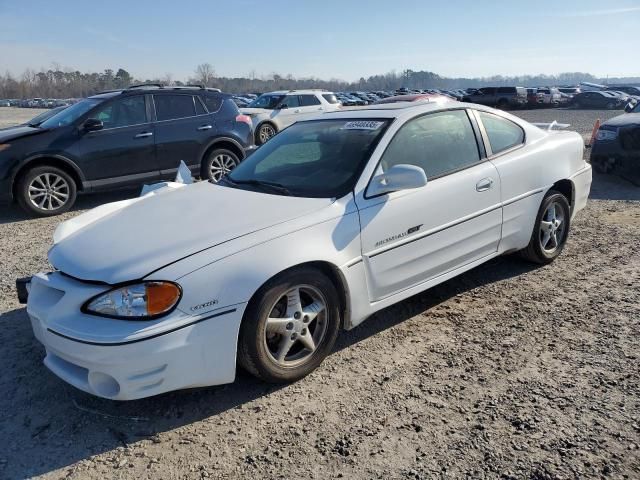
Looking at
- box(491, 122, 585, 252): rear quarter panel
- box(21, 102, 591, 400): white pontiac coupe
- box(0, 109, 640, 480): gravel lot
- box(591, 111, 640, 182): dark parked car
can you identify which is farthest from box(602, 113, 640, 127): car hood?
box(0, 109, 640, 480): gravel lot

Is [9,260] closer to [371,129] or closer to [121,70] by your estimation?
[371,129]

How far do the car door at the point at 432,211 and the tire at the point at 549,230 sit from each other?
64cm

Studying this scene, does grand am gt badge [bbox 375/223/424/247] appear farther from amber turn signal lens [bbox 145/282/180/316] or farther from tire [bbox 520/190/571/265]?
tire [bbox 520/190/571/265]

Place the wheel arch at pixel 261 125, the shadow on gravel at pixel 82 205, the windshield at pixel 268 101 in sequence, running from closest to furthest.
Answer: the shadow on gravel at pixel 82 205 < the wheel arch at pixel 261 125 < the windshield at pixel 268 101

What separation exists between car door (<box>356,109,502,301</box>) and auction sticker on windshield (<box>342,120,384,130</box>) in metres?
0.18

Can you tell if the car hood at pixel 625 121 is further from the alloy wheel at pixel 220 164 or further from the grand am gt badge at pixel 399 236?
the grand am gt badge at pixel 399 236

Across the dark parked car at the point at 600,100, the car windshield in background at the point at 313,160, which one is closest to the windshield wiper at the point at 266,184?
the car windshield in background at the point at 313,160

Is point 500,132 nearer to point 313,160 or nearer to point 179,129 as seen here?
point 313,160

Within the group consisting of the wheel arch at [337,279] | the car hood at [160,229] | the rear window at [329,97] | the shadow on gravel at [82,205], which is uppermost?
the rear window at [329,97]

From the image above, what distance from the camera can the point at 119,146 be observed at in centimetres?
767

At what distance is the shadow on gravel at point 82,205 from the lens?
7.26 metres

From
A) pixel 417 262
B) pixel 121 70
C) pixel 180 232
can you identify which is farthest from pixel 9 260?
pixel 121 70

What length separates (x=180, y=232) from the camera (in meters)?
3.03

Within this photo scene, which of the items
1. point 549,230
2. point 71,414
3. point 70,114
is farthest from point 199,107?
point 71,414
